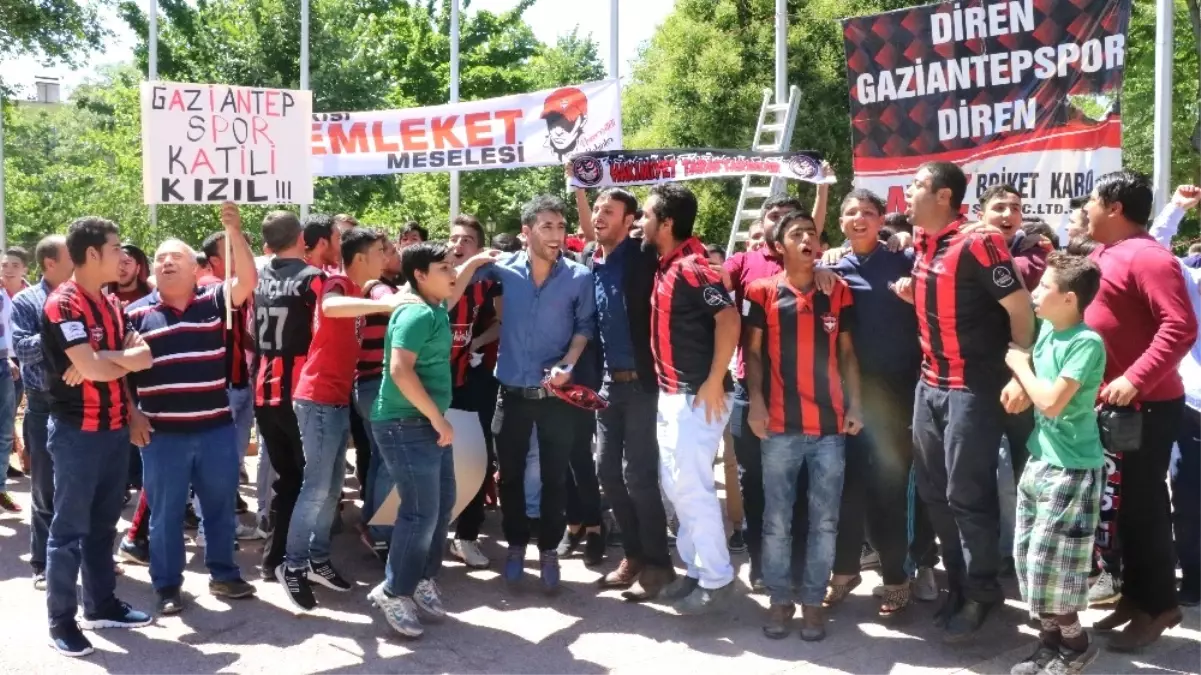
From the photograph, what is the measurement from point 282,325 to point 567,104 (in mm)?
6070

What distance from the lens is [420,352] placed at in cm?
503

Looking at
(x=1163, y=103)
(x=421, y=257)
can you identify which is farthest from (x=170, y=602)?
(x=1163, y=103)

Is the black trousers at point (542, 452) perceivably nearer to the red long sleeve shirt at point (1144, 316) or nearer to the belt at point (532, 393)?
the belt at point (532, 393)

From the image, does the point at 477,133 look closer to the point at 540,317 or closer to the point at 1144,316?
the point at 540,317

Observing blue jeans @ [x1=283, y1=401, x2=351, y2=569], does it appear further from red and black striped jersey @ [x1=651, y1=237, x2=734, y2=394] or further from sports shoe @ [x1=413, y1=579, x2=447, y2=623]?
red and black striped jersey @ [x1=651, y1=237, x2=734, y2=394]

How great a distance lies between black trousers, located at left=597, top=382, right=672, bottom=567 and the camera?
18.4 feet

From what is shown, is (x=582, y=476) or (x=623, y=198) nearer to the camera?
(x=623, y=198)

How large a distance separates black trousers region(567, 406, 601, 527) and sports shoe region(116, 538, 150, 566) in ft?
8.27

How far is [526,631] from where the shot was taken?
5.29 m

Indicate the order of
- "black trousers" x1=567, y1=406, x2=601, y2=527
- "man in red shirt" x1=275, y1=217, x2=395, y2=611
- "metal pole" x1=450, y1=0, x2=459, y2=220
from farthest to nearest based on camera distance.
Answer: "metal pole" x1=450, y1=0, x2=459, y2=220 → "black trousers" x1=567, y1=406, x2=601, y2=527 → "man in red shirt" x1=275, y1=217, x2=395, y2=611

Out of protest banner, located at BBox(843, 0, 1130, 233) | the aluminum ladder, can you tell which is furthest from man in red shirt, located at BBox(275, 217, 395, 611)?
the aluminum ladder

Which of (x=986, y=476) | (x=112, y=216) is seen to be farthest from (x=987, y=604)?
(x=112, y=216)

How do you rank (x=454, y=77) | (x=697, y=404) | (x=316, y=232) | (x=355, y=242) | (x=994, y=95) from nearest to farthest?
(x=697, y=404)
(x=355, y=242)
(x=316, y=232)
(x=994, y=95)
(x=454, y=77)

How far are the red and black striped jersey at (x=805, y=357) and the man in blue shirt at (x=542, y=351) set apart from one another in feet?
3.70
